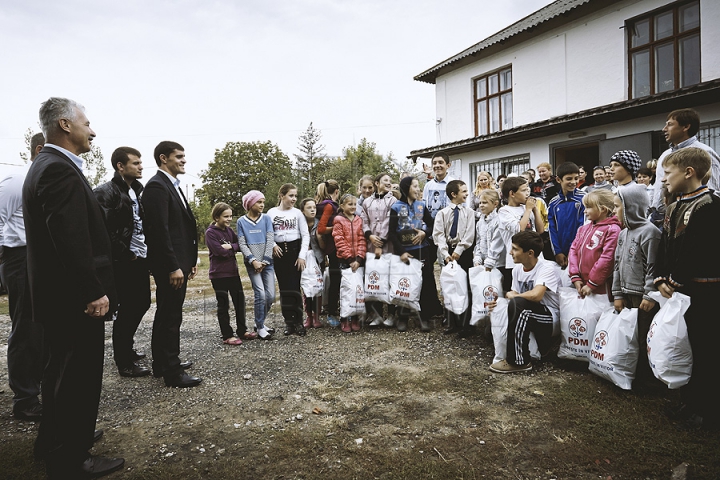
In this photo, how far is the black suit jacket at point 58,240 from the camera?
8.11 ft

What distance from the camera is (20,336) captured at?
344cm

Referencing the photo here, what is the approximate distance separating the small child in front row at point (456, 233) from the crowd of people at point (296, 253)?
0.02m

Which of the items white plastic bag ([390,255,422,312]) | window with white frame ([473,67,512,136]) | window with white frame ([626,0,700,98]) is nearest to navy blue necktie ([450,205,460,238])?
white plastic bag ([390,255,422,312])

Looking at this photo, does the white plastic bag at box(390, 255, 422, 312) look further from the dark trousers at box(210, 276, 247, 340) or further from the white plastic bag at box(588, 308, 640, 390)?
the white plastic bag at box(588, 308, 640, 390)

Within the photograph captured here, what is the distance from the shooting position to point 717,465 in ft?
8.25

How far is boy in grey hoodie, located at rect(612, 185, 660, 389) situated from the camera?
138 inches

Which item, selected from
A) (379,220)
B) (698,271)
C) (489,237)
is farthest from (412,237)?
(698,271)

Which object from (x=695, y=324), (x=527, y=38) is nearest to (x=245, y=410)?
(x=695, y=324)

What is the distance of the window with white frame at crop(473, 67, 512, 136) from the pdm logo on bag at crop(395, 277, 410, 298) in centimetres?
1077

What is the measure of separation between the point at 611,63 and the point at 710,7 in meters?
2.23

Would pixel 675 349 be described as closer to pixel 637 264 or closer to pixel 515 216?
pixel 637 264

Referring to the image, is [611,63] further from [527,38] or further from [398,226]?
[398,226]

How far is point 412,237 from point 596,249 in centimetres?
228

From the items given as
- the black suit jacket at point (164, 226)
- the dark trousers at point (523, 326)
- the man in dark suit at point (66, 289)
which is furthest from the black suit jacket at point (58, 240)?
the dark trousers at point (523, 326)
